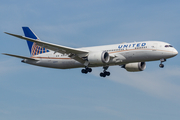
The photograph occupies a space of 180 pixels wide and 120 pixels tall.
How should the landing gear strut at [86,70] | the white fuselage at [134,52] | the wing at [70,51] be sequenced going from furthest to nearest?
the landing gear strut at [86,70] < the wing at [70,51] < the white fuselage at [134,52]

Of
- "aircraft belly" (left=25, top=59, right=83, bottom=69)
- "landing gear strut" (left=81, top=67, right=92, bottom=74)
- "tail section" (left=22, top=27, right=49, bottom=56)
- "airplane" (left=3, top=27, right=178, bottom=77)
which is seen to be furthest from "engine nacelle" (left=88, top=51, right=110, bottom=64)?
"tail section" (left=22, top=27, right=49, bottom=56)

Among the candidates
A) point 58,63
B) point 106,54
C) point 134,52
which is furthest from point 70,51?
point 134,52

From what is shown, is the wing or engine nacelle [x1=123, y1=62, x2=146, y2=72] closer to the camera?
the wing

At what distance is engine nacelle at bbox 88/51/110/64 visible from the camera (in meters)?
48.2

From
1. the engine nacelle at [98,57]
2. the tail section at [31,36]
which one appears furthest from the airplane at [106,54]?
the tail section at [31,36]

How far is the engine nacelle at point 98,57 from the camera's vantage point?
1898 inches

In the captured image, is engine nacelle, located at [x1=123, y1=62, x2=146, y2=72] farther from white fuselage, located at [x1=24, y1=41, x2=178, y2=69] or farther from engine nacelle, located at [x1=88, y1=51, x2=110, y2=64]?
engine nacelle, located at [x1=88, y1=51, x2=110, y2=64]

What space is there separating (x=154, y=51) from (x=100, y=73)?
11677 millimetres

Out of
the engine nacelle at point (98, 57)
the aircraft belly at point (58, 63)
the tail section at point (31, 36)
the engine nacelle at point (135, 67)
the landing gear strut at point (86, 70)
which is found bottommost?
the landing gear strut at point (86, 70)

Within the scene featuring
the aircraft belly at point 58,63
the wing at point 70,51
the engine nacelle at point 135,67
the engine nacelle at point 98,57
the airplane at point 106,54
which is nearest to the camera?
the airplane at point 106,54

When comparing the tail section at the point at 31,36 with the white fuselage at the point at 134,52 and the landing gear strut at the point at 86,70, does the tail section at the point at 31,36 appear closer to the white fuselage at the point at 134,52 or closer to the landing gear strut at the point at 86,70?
the white fuselage at the point at 134,52

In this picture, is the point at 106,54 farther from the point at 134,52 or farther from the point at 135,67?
the point at 135,67

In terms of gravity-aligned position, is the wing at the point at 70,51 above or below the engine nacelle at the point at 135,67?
below

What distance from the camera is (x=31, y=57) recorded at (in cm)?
5728
